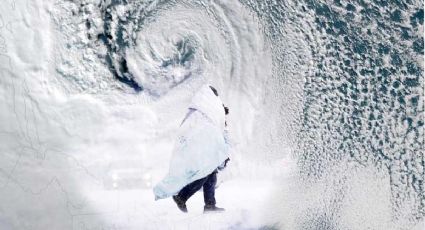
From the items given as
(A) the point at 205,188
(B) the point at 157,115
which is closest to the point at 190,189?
(A) the point at 205,188

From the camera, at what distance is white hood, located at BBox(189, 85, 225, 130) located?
3.17 ft

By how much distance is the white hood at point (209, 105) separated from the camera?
97 centimetres

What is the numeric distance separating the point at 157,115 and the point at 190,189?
0.63 feet

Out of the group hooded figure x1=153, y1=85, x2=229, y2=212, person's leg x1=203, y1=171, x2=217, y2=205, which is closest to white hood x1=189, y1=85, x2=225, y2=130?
hooded figure x1=153, y1=85, x2=229, y2=212

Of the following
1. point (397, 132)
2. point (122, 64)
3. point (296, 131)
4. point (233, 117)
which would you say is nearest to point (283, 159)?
point (296, 131)

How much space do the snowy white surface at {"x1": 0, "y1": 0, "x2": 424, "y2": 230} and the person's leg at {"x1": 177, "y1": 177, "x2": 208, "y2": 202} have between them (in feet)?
0.09

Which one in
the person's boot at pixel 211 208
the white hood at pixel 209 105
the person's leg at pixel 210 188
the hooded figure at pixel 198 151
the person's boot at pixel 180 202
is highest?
the white hood at pixel 209 105

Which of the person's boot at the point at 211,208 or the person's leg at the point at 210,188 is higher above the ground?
the person's leg at the point at 210,188

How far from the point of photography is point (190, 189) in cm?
98

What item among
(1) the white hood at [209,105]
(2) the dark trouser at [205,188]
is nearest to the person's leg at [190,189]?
(2) the dark trouser at [205,188]

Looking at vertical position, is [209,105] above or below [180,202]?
above

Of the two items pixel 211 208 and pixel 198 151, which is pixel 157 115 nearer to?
pixel 198 151

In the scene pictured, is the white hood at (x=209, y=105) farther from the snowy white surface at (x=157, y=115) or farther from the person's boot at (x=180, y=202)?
the person's boot at (x=180, y=202)

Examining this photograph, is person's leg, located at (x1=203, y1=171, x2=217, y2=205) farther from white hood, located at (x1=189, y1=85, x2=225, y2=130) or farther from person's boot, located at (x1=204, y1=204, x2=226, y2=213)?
white hood, located at (x1=189, y1=85, x2=225, y2=130)
